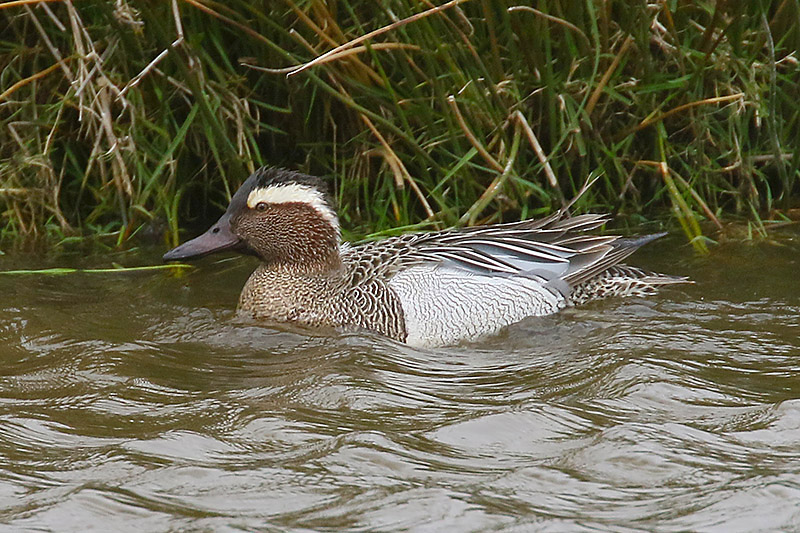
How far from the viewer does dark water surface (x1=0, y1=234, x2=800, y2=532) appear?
3510mm

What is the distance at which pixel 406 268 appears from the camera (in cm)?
580

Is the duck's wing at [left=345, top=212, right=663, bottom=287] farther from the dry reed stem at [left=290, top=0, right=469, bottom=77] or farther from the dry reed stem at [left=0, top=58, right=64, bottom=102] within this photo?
the dry reed stem at [left=0, top=58, right=64, bottom=102]

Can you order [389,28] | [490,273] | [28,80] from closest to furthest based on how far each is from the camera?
[389,28] < [490,273] < [28,80]

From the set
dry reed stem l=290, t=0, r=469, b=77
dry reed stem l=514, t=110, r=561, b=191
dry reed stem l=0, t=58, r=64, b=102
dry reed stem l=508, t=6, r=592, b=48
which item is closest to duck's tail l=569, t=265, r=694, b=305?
dry reed stem l=514, t=110, r=561, b=191

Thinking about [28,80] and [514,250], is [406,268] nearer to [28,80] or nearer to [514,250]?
[514,250]

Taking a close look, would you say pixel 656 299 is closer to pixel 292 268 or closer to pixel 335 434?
pixel 292 268

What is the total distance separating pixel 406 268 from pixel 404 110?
37.6 inches

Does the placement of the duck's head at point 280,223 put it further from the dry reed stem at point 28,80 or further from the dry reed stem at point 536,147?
the dry reed stem at point 28,80

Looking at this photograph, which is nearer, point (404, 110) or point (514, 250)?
point (514, 250)

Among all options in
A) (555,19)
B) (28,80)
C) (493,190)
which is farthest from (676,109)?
(28,80)

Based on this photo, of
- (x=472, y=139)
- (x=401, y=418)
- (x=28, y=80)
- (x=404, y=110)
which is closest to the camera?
(x=401, y=418)

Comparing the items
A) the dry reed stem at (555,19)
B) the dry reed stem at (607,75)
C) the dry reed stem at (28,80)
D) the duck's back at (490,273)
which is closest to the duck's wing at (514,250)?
the duck's back at (490,273)

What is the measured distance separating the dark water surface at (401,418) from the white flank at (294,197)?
0.57 metres

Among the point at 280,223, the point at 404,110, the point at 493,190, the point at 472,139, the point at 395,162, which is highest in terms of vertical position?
the point at 404,110
